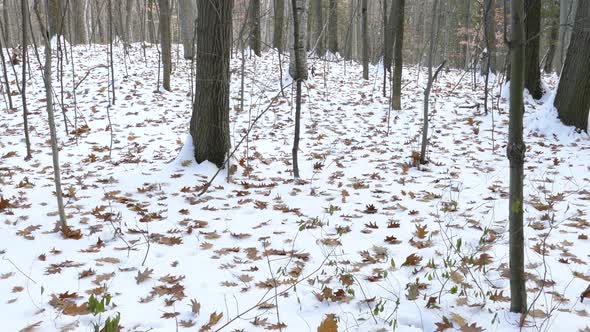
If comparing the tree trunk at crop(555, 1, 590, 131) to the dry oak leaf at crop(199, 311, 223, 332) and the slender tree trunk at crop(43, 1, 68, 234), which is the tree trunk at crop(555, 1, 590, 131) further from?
the slender tree trunk at crop(43, 1, 68, 234)

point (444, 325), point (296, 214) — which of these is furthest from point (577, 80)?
point (444, 325)

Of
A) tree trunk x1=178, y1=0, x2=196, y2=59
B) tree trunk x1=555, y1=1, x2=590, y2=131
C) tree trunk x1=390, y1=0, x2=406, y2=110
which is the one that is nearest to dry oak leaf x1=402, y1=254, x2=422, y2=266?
tree trunk x1=555, y1=1, x2=590, y2=131

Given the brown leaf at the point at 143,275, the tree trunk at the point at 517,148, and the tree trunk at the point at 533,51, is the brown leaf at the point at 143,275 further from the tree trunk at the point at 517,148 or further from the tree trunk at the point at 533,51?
the tree trunk at the point at 533,51

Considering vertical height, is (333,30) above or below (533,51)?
above

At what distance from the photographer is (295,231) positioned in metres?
3.88

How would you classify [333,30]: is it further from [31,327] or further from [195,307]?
[31,327]

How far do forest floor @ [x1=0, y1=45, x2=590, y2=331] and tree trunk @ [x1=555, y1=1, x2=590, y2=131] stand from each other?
0.80 ft

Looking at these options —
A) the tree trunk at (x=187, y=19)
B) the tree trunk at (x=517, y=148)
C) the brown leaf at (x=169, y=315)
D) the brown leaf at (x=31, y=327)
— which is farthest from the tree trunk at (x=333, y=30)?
the brown leaf at (x=31, y=327)

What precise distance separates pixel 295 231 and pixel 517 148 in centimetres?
220

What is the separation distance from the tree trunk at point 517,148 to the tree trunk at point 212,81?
Result: 3853 millimetres

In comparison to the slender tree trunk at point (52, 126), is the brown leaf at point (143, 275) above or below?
below

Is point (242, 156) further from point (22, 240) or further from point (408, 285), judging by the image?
point (408, 285)

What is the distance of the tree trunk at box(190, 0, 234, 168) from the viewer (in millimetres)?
5277

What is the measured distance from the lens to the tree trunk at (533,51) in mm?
8797
